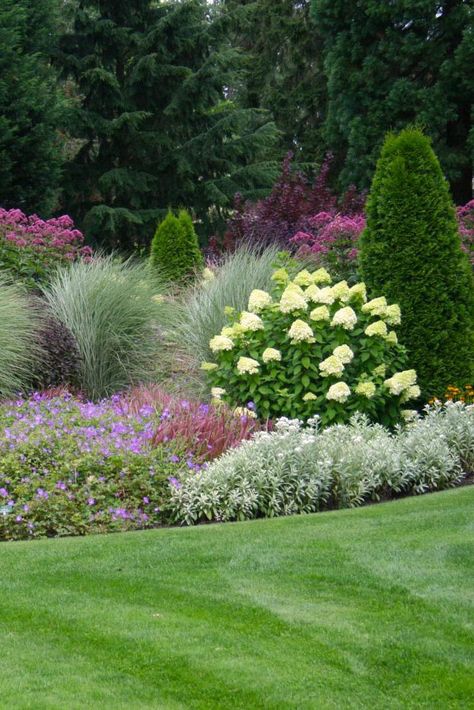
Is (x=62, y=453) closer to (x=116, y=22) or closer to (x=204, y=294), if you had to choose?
(x=204, y=294)

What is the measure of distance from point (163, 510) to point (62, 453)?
2.63 feet

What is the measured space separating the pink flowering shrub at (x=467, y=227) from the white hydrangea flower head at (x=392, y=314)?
354 cm

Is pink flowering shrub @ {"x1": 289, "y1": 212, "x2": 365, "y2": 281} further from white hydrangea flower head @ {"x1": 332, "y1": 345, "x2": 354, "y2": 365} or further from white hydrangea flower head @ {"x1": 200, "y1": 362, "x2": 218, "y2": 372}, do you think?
white hydrangea flower head @ {"x1": 332, "y1": 345, "x2": 354, "y2": 365}

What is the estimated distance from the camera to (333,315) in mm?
7895

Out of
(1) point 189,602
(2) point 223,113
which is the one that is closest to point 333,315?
(1) point 189,602

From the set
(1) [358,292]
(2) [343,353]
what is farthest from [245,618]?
(1) [358,292]

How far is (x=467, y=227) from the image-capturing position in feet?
41.6

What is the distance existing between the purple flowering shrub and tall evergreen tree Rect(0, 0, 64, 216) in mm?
11164

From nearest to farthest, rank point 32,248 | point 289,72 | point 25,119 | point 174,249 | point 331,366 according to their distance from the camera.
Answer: point 331,366 < point 32,248 < point 174,249 < point 25,119 < point 289,72

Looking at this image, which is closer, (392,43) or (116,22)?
(392,43)

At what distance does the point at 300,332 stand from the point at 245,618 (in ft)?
12.6

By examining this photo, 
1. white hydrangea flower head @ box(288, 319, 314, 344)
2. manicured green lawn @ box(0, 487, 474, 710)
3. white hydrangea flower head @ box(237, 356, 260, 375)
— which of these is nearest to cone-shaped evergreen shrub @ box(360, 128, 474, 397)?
white hydrangea flower head @ box(288, 319, 314, 344)

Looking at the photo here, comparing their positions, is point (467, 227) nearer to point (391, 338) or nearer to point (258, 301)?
point (391, 338)

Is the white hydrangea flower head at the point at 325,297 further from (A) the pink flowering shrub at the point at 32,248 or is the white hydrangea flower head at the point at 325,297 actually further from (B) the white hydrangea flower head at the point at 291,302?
(A) the pink flowering shrub at the point at 32,248
